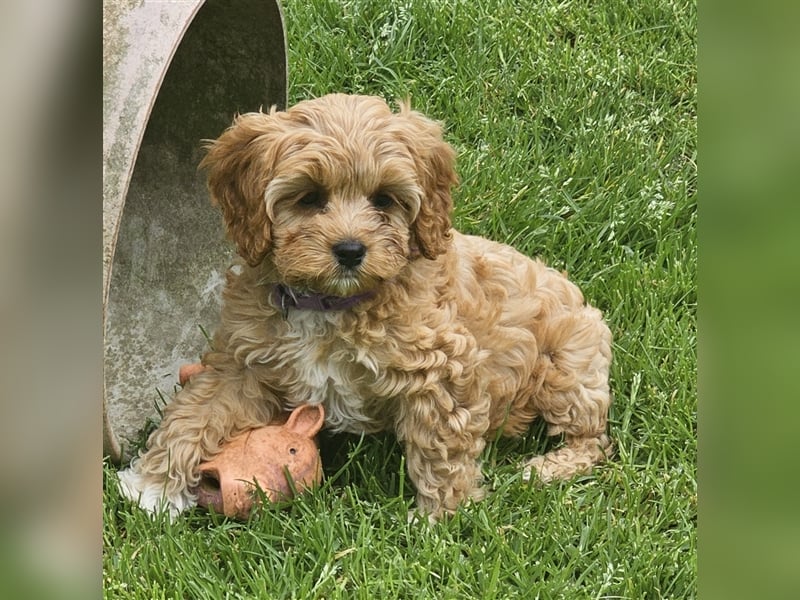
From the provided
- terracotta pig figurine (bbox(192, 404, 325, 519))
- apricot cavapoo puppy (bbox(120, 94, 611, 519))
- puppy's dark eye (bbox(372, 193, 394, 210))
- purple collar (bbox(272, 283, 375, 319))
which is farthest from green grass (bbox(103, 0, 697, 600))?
puppy's dark eye (bbox(372, 193, 394, 210))

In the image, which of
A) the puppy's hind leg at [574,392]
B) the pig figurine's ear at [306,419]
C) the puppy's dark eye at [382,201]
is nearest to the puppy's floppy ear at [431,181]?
the puppy's dark eye at [382,201]

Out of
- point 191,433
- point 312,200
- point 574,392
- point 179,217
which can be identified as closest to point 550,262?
point 574,392

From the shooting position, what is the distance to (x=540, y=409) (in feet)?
13.6

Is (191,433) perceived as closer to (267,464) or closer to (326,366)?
(267,464)

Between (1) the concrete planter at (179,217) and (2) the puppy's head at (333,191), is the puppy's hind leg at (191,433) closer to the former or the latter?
(1) the concrete planter at (179,217)

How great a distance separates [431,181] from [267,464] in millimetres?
1148

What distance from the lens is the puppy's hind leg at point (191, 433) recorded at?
3613 mm

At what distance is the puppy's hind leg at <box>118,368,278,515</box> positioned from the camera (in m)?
3.61

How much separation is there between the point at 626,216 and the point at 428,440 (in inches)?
84.4

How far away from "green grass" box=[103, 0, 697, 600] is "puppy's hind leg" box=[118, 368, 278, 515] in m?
0.10

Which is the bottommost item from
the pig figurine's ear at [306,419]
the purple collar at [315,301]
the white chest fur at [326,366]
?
the pig figurine's ear at [306,419]

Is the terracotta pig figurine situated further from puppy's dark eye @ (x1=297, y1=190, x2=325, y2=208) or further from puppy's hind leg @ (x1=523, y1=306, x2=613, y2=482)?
puppy's hind leg @ (x1=523, y1=306, x2=613, y2=482)

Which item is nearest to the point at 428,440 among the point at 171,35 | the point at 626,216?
the point at 171,35
